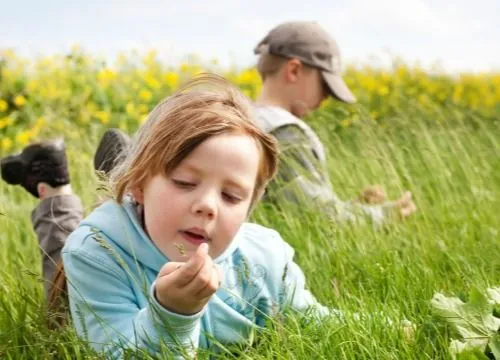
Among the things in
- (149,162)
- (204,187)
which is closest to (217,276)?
(204,187)

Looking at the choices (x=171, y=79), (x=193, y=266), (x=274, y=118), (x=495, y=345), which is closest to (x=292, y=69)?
(x=274, y=118)

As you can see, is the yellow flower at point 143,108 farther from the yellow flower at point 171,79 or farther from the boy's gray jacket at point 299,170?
the boy's gray jacket at point 299,170

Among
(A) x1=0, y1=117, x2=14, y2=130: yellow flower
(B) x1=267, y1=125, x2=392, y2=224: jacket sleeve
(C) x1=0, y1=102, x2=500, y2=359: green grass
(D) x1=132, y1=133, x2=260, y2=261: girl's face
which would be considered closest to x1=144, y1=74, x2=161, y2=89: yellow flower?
(A) x1=0, y1=117, x2=14, y2=130: yellow flower

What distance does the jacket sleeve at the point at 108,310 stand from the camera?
208cm

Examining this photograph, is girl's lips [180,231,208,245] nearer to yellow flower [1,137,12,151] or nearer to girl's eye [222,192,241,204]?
girl's eye [222,192,241,204]

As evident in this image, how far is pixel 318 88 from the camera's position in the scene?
13.8ft

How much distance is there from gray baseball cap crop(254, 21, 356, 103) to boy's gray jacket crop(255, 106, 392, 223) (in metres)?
0.40

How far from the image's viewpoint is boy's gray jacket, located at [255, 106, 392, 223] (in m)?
3.54

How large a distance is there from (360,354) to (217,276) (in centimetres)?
42

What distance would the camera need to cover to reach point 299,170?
3.63 metres

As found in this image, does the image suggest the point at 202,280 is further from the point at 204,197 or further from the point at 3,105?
the point at 3,105

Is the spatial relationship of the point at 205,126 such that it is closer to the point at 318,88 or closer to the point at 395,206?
the point at 395,206

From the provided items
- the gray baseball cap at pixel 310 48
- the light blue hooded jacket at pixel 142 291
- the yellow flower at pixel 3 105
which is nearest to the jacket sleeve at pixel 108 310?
the light blue hooded jacket at pixel 142 291

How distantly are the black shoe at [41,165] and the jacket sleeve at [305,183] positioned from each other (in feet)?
2.76
